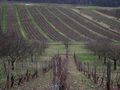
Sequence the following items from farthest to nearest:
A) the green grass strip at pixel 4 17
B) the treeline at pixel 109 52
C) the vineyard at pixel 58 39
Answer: the green grass strip at pixel 4 17 < the treeline at pixel 109 52 < the vineyard at pixel 58 39

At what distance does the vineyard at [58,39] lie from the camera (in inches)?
1955

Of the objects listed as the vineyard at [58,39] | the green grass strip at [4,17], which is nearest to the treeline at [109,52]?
the vineyard at [58,39]

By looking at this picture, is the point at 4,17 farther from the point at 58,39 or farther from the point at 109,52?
the point at 109,52

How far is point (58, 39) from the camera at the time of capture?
291 feet

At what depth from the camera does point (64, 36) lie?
302ft

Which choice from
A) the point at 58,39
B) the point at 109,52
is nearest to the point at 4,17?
the point at 58,39

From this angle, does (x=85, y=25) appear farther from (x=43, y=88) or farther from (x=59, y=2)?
(x=43, y=88)

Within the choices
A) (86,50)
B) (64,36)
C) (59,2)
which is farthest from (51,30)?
(59,2)

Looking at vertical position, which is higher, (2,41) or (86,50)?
(2,41)

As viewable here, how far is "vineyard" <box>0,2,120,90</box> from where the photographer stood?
49.7 m

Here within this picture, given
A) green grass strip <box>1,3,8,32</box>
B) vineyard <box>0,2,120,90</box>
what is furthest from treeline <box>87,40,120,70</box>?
green grass strip <box>1,3,8,32</box>

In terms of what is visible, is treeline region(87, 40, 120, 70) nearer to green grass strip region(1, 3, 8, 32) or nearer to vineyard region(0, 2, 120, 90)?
vineyard region(0, 2, 120, 90)

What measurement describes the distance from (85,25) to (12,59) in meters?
59.3

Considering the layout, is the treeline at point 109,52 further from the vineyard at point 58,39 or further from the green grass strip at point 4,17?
the green grass strip at point 4,17
